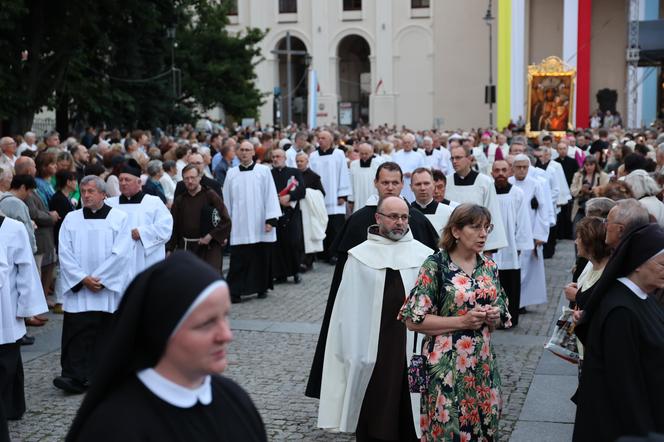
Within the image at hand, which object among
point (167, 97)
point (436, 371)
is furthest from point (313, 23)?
point (436, 371)

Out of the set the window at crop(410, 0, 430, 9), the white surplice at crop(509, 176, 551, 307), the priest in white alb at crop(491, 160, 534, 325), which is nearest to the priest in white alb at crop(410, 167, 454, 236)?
the priest in white alb at crop(491, 160, 534, 325)

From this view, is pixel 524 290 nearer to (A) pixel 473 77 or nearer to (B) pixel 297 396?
(B) pixel 297 396

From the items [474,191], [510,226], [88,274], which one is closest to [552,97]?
[510,226]

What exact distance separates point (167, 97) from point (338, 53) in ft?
119

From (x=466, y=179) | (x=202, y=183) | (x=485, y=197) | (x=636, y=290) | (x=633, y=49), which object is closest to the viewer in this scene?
(x=636, y=290)

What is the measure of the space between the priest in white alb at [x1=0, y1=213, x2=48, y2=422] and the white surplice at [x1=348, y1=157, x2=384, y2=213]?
9.27 metres

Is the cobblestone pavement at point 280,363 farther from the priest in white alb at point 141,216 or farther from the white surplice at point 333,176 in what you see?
the white surplice at point 333,176

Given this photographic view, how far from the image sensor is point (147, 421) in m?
2.64

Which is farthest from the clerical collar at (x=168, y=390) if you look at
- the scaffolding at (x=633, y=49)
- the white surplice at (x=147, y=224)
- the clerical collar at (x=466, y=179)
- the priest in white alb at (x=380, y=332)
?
the scaffolding at (x=633, y=49)

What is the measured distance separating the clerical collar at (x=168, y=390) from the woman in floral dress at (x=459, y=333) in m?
2.92

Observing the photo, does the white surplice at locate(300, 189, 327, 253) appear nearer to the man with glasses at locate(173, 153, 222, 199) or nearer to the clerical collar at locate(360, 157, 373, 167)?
the clerical collar at locate(360, 157, 373, 167)

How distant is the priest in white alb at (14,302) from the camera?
24.2ft

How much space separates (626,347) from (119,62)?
24149mm

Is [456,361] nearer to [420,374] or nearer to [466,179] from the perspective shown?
[420,374]
